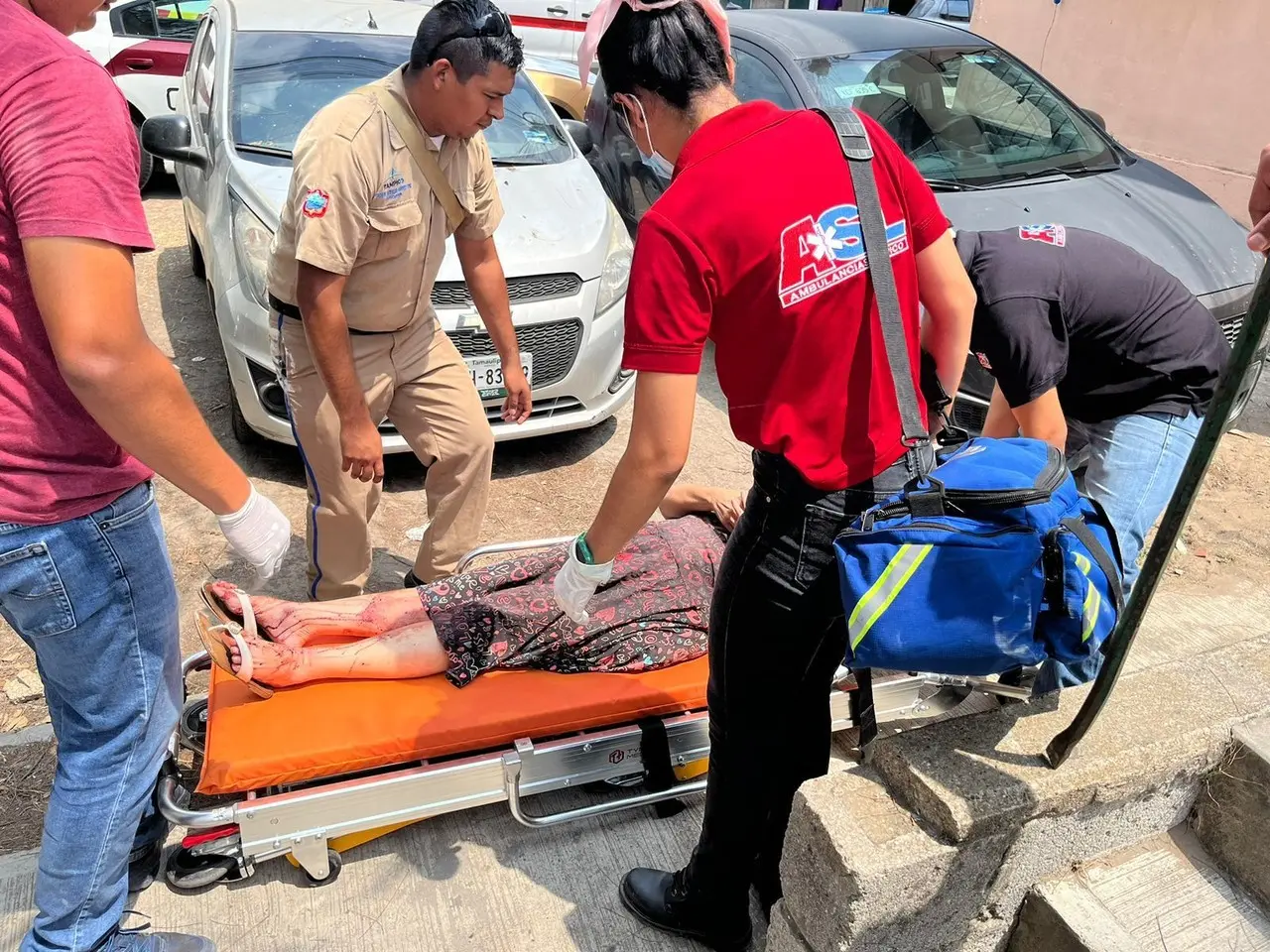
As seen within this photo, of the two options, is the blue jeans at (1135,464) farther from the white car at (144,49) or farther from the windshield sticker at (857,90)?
the white car at (144,49)

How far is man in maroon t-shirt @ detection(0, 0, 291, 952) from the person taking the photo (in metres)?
1.43

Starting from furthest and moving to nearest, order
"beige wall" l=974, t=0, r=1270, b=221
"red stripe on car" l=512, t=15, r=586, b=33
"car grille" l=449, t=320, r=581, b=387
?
"red stripe on car" l=512, t=15, r=586, b=33, "beige wall" l=974, t=0, r=1270, b=221, "car grille" l=449, t=320, r=581, b=387

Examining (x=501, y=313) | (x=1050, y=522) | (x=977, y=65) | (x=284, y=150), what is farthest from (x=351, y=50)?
(x=1050, y=522)

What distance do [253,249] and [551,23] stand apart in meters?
7.27

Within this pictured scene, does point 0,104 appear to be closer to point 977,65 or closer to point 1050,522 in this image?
point 1050,522

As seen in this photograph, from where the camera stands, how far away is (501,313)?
3.38m

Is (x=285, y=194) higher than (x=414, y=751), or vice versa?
(x=285, y=194)

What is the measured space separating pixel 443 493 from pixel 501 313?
2.20 feet

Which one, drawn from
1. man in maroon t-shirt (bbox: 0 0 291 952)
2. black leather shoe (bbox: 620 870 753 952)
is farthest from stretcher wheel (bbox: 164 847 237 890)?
black leather shoe (bbox: 620 870 753 952)

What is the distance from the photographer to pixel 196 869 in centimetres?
229

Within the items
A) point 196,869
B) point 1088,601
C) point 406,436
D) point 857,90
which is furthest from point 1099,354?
point 857,90

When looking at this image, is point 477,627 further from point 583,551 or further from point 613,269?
point 613,269

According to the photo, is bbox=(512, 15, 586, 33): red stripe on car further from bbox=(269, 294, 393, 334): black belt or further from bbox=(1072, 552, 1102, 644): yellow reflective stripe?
bbox=(1072, 552, 1102, 644): yellow reflective stripe

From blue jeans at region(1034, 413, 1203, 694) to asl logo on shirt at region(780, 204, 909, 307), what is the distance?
4.81 feet
